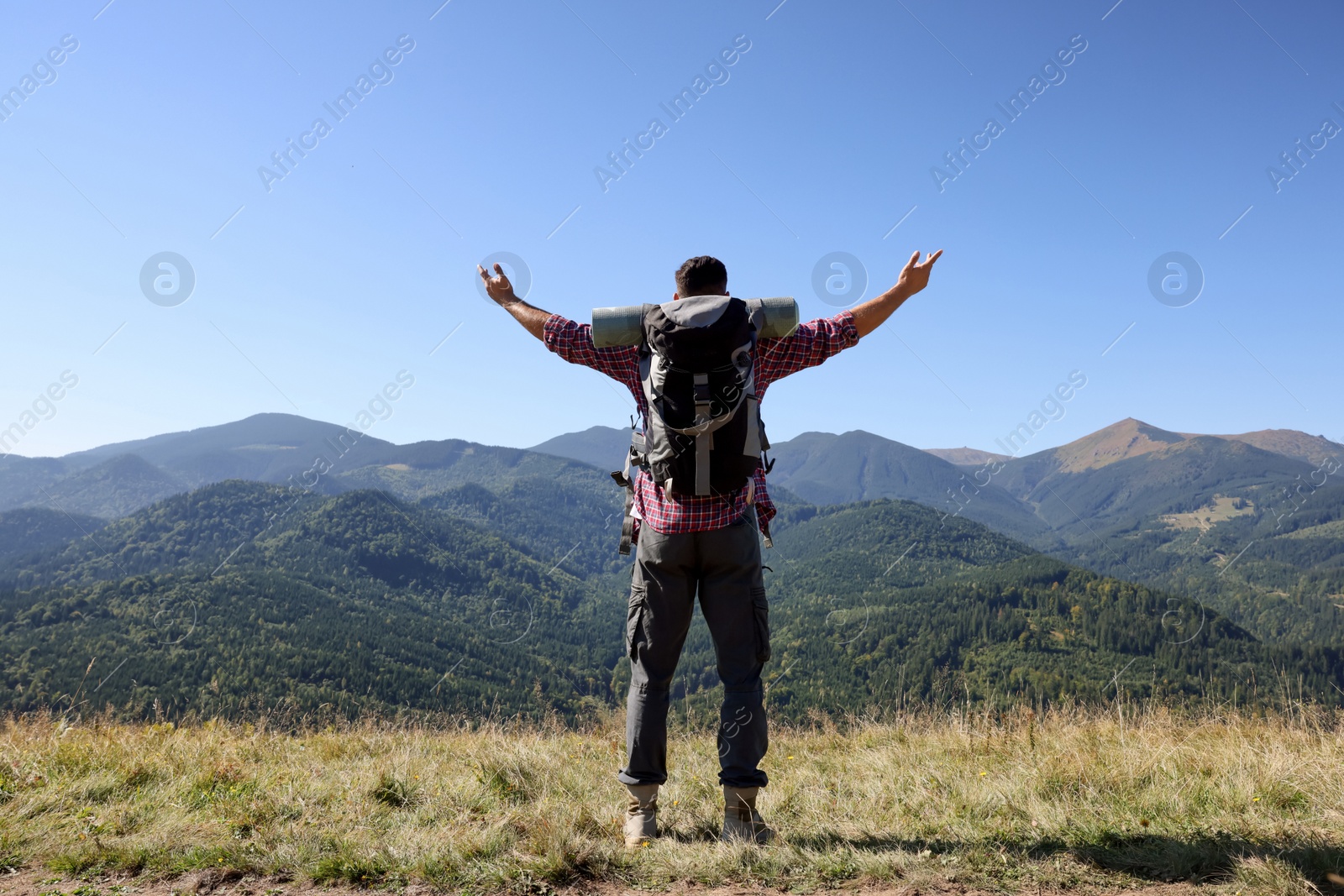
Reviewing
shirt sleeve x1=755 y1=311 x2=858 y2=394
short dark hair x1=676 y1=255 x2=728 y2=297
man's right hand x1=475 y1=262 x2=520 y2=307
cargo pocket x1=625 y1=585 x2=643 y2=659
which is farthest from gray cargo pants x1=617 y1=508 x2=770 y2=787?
man's right hand x1=475 y1=262 x2=520 y2=307

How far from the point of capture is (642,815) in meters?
3.85

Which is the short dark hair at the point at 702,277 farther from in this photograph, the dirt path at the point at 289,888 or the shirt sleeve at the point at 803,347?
the dirt path at the point at 289,888

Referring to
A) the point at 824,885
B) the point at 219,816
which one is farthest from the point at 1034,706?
the point at 219,816

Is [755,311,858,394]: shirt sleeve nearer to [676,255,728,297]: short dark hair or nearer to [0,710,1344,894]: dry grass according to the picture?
[676,255,728,297]: short dark hair

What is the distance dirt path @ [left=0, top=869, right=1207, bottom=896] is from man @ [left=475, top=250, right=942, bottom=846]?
0.52 m

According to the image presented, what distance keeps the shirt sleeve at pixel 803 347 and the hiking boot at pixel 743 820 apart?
210 cm

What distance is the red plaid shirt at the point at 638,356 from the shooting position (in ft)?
12.9

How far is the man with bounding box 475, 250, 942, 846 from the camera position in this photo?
3742 millimetres

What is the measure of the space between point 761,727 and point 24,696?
13515 cm

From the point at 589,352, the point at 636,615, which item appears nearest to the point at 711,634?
the point at 636,615

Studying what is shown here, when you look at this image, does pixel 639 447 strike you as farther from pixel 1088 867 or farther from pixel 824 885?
pixel 1088 867

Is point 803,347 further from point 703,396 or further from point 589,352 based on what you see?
point 589,352

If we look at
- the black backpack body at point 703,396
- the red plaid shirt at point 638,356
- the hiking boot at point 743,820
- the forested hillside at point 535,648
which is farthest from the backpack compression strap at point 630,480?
the forested hillside at point 535,648

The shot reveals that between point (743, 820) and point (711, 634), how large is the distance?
1004 millimetres
